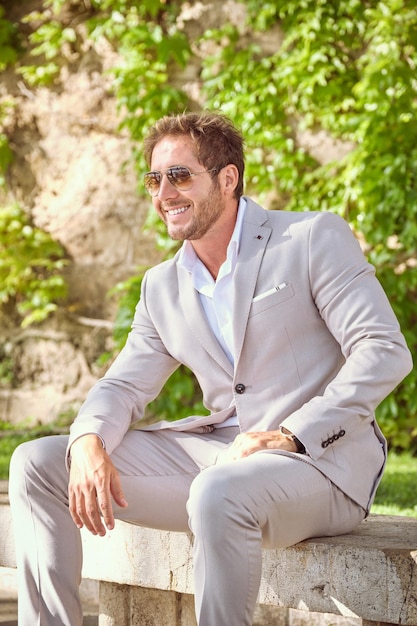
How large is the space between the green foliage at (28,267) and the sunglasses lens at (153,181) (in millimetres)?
4808

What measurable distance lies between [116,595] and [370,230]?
151 inches

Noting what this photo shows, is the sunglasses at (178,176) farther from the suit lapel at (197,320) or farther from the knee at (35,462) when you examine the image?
the knee at (35,462)

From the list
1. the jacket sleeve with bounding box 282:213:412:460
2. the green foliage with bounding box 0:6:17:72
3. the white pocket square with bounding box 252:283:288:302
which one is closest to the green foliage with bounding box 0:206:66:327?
the green foliage with bounding box 0:6:17:72

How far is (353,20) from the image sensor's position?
6465 mm

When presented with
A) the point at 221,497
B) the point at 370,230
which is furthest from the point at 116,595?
the point at 370,230

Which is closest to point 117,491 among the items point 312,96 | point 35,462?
point 35,462

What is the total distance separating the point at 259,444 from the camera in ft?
7.52

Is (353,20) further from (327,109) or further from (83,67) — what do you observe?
(83,67)

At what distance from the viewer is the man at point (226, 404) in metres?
2.14

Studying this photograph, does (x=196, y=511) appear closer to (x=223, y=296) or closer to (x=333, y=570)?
(x=333, y=570)

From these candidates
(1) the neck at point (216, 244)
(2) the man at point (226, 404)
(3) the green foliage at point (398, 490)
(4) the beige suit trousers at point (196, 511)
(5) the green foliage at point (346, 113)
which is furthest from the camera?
(5) the green foliage at point (346, 113)

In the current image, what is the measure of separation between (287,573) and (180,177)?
1.09 metres

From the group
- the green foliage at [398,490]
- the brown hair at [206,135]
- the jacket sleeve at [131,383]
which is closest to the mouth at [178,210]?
the brown hair at [206,135]

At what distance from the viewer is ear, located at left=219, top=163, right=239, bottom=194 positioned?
273 centimetres
